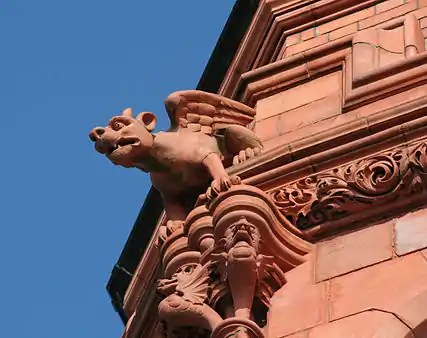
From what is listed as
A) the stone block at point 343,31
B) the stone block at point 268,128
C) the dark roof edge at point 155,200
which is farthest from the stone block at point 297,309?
the dark roof edge at point 155,200

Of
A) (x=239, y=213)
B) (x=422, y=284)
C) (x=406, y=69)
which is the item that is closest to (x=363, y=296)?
(x=422, y=284)

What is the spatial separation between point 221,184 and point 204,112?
4.73ft

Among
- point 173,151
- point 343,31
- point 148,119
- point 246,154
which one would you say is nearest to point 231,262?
point 246,154

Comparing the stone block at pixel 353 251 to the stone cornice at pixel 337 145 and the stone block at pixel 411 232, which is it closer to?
the stone block at pixel 411 232

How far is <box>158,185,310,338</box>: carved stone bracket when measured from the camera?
11.0 m

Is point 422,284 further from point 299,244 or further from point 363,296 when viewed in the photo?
point 299,244

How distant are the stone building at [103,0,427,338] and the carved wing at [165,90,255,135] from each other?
0.47ft

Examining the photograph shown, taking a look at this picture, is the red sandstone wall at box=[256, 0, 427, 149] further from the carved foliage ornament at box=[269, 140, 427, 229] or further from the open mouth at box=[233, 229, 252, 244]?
the open mouth at box=[233, 229, 252, 244]

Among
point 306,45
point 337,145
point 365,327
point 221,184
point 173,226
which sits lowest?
point 365,327

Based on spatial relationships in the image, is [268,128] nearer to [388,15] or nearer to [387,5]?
[388,15]

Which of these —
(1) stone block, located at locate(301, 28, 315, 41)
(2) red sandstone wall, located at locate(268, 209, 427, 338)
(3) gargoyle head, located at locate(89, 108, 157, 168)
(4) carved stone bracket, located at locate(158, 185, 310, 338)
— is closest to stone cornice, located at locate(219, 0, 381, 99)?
(1) stone block, located at locate(301, 28, 315, 41)

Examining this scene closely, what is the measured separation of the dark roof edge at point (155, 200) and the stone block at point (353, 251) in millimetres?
3297

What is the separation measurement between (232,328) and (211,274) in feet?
2.54

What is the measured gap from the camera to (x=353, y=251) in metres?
11.1
